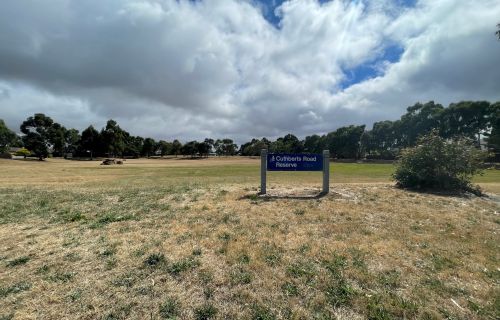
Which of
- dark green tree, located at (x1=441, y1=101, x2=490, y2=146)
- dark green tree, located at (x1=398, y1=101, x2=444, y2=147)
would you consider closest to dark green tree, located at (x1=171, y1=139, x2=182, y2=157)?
dark green tree, located at (x1=398, y1=101, x2=444, y2=147)

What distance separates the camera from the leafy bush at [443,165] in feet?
37.9

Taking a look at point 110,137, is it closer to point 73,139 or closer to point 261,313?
point 73,139

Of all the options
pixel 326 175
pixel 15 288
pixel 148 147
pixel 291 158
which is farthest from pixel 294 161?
pixel 148 147

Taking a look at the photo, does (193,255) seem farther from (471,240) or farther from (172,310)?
(471,240)

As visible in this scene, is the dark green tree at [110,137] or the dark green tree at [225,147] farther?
the dark green tree at [225,147]

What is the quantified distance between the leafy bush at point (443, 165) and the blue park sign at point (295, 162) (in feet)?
15.3

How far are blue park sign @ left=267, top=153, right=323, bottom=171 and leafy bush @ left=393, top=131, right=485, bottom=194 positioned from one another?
4.65 m

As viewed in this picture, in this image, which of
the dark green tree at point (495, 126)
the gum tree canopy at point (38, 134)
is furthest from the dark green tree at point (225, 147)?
the dark green tree at point (495, 126)

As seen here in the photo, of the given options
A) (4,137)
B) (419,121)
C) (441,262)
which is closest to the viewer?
(441,262)

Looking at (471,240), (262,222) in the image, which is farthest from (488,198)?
(262,222)

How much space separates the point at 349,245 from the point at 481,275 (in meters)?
1.92

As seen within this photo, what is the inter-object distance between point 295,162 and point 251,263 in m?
7.01

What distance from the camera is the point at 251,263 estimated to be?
4.32 meters

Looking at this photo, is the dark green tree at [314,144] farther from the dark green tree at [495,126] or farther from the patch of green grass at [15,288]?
the patch of green grass at [15,288]
